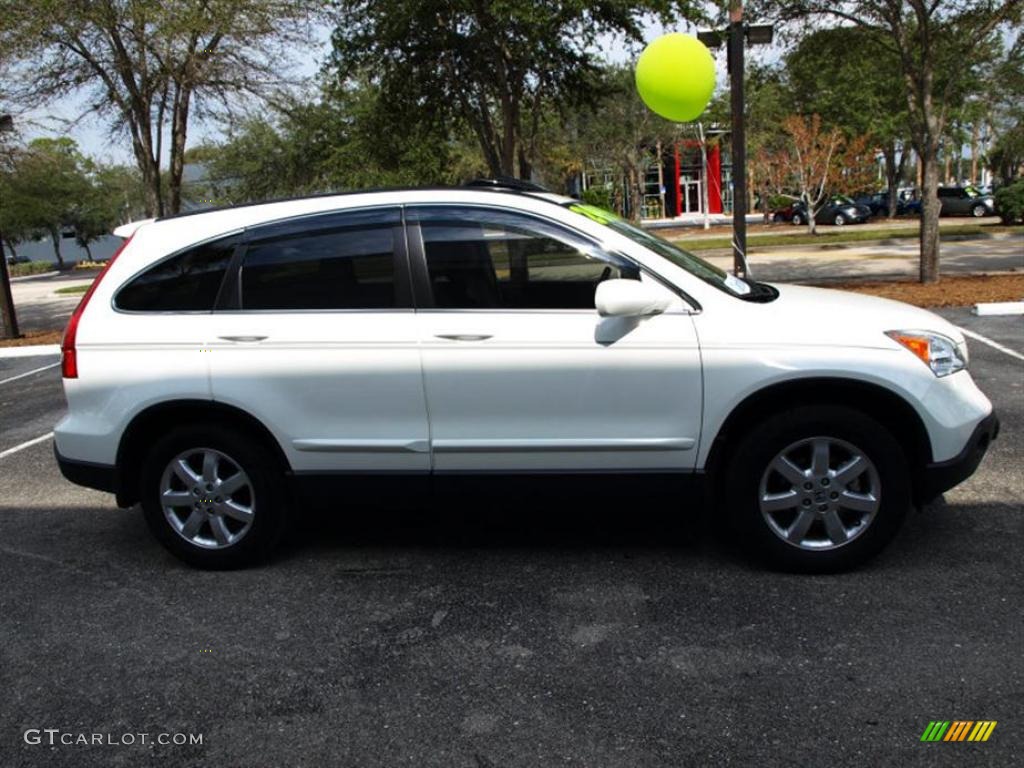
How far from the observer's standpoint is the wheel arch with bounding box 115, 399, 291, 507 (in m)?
4.04

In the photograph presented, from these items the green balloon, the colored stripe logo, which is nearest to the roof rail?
the colored stripe logo

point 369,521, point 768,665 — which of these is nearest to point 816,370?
point 768,665

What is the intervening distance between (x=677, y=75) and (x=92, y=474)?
302 inches

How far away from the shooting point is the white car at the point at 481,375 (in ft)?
12.2

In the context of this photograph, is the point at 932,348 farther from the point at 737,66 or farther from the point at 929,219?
the point at 929,219

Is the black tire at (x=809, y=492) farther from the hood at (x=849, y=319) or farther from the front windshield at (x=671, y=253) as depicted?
the front windshield at (x=671, y=253)

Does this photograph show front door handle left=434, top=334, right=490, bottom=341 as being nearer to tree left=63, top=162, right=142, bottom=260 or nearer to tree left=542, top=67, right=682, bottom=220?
tree left=542, top=67, right=682, bottom=220

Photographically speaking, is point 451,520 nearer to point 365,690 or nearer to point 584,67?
point 365,690

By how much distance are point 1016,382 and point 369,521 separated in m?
5.69

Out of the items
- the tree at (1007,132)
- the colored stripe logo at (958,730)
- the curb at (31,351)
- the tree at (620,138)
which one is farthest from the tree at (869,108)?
the colored stripe logo at (958,730)

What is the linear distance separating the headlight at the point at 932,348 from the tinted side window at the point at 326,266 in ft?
7.43

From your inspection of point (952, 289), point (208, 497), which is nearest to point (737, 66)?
point (952, 289)

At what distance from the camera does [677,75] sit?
9547mm

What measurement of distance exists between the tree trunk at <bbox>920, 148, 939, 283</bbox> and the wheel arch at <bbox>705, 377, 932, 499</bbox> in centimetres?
1067
